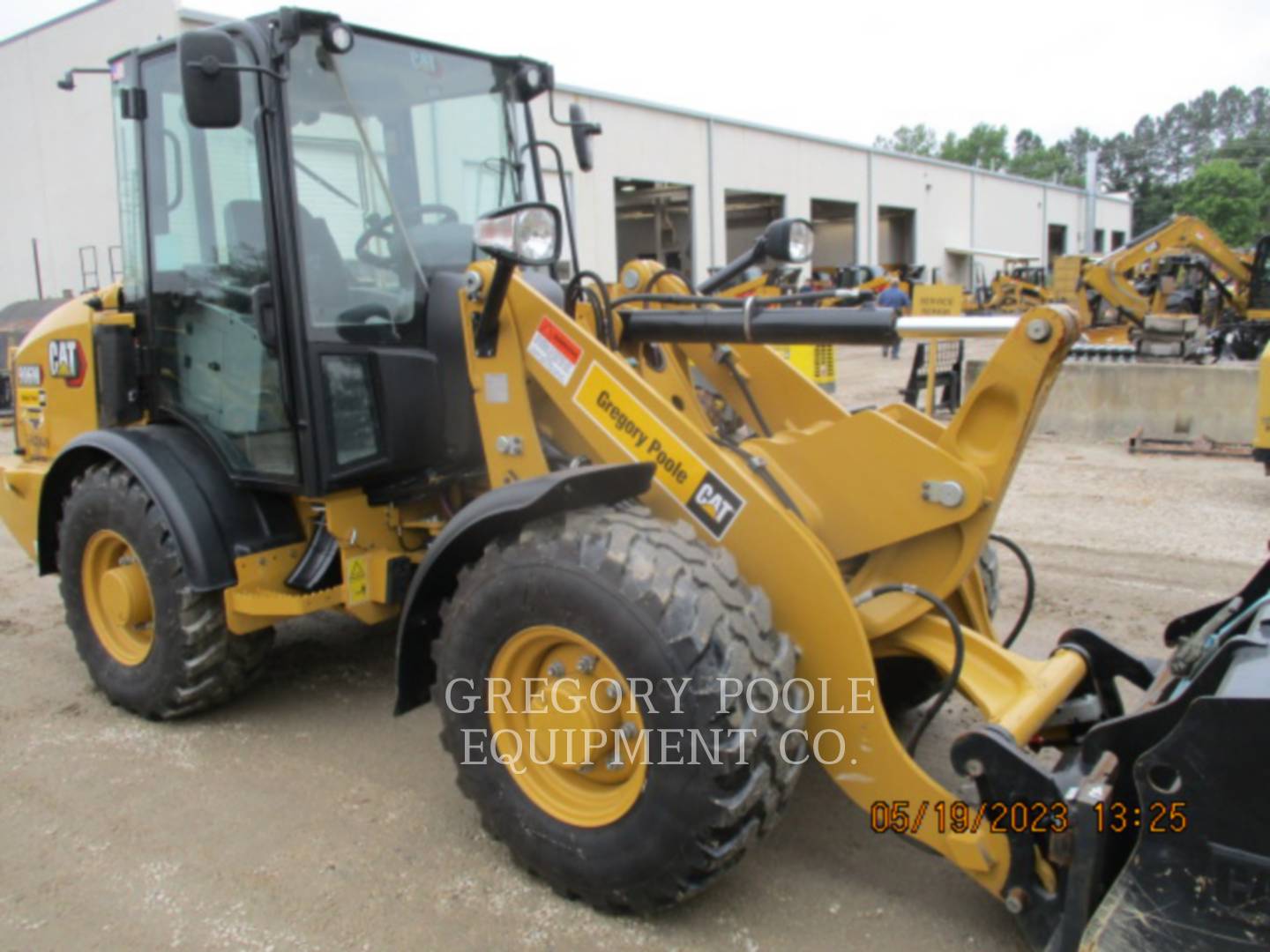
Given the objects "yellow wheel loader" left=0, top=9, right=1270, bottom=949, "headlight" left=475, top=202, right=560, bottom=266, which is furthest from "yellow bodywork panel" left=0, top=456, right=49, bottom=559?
"headlight" left=475, top=202, right=560, bottom=266

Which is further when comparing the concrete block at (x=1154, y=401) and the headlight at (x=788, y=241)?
the concrete block at (x=1154, y=401)

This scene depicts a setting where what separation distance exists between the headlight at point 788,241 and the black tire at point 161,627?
8.07 feet

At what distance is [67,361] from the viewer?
183 inches

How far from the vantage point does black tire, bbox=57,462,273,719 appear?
393cm

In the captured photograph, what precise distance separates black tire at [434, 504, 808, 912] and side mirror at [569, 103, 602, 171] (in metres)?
2.15

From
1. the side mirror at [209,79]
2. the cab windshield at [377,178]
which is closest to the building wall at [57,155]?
the cab windshield at [377,178]

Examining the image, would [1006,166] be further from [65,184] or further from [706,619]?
[706,619]

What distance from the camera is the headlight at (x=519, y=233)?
9.66 ft

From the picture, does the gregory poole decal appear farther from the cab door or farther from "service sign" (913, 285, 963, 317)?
"service sign" (913, 285, 963, 317)

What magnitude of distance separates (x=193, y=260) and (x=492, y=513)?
1.97 meters

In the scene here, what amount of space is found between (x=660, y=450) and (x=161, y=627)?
7.44 ft

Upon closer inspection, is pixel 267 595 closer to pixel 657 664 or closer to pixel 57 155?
pixel 657 664

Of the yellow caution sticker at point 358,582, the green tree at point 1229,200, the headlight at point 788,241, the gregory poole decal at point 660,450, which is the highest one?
the green tree at point 1229,200

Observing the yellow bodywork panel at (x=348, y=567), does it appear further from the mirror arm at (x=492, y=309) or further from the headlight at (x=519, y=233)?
the headlight at (x=519, y=233)
